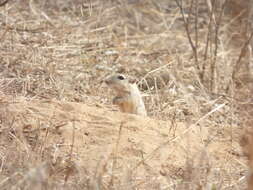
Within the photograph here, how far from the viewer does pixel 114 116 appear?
6188mm

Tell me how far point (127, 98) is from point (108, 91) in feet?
4.31

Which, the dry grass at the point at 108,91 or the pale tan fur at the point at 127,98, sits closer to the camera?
the dry grass at the point at 108,91

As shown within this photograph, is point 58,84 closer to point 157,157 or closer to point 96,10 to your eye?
point 157,157

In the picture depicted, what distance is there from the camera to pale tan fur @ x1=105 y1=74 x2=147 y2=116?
7136 mm

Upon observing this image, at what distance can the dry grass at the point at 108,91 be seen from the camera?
5004mm

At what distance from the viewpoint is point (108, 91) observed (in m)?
8.47

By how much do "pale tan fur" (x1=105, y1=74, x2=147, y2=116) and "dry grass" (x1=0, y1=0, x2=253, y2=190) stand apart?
1.14ft

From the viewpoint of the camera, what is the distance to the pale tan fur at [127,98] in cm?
714

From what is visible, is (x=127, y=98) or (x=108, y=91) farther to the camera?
(x=108, y=91)

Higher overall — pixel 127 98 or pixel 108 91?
pixel 127 98

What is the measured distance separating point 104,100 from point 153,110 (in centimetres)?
59

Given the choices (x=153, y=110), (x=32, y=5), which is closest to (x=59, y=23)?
(x=32, y=5)

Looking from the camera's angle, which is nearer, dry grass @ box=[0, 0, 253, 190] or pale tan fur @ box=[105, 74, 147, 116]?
dry grass @ box=[0, 0, 253, 190]

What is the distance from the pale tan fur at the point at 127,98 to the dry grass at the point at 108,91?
1.14 feet
